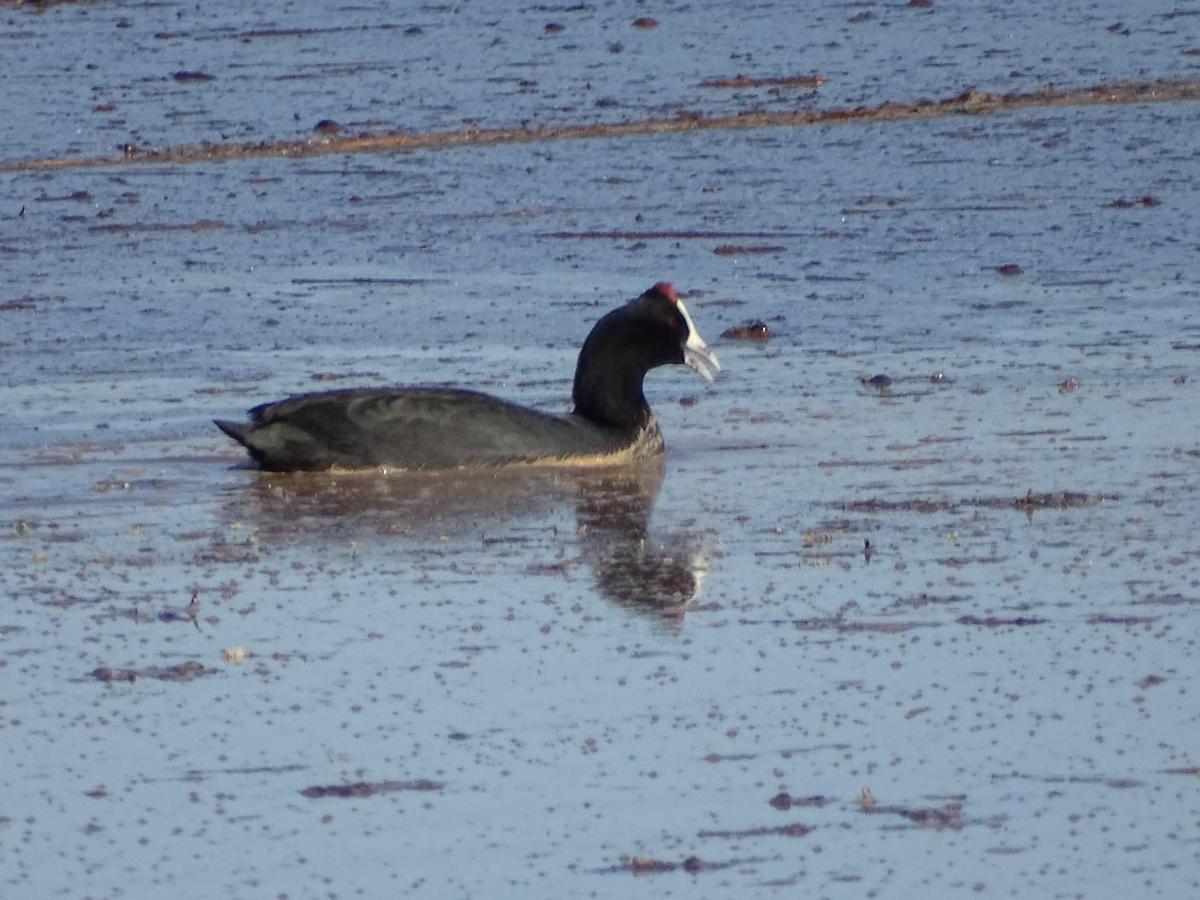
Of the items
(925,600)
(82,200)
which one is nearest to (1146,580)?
(925,600)

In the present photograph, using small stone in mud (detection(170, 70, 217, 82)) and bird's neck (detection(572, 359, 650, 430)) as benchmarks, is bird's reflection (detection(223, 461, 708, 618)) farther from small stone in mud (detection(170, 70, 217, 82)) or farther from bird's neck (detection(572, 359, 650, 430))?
small stone in mud (detection(170, 70, 217, 82))

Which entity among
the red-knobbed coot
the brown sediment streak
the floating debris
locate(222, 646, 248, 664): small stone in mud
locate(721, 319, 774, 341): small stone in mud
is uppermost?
the brown sediment streak

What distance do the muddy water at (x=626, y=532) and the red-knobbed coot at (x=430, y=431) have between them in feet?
0.41

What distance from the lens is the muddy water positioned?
6.42 metres

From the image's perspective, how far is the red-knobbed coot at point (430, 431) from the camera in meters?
10.4

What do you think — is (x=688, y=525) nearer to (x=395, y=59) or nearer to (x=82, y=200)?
(x=82, y=200)

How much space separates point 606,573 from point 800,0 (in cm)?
Answer: 1428

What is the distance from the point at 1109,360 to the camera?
38.2ft

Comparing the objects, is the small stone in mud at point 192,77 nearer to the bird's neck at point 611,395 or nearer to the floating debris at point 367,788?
the bird's neck at point 611,395

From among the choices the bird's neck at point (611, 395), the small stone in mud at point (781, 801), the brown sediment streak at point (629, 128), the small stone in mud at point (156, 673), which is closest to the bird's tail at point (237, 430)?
the bird's neck at point (611, 395)

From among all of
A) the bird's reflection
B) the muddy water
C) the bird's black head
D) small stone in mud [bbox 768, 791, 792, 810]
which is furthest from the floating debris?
the bird's black head

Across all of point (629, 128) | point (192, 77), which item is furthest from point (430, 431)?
point (192, 77)

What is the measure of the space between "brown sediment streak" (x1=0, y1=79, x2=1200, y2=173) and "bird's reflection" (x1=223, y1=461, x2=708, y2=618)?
707 cm

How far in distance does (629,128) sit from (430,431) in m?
7.54
